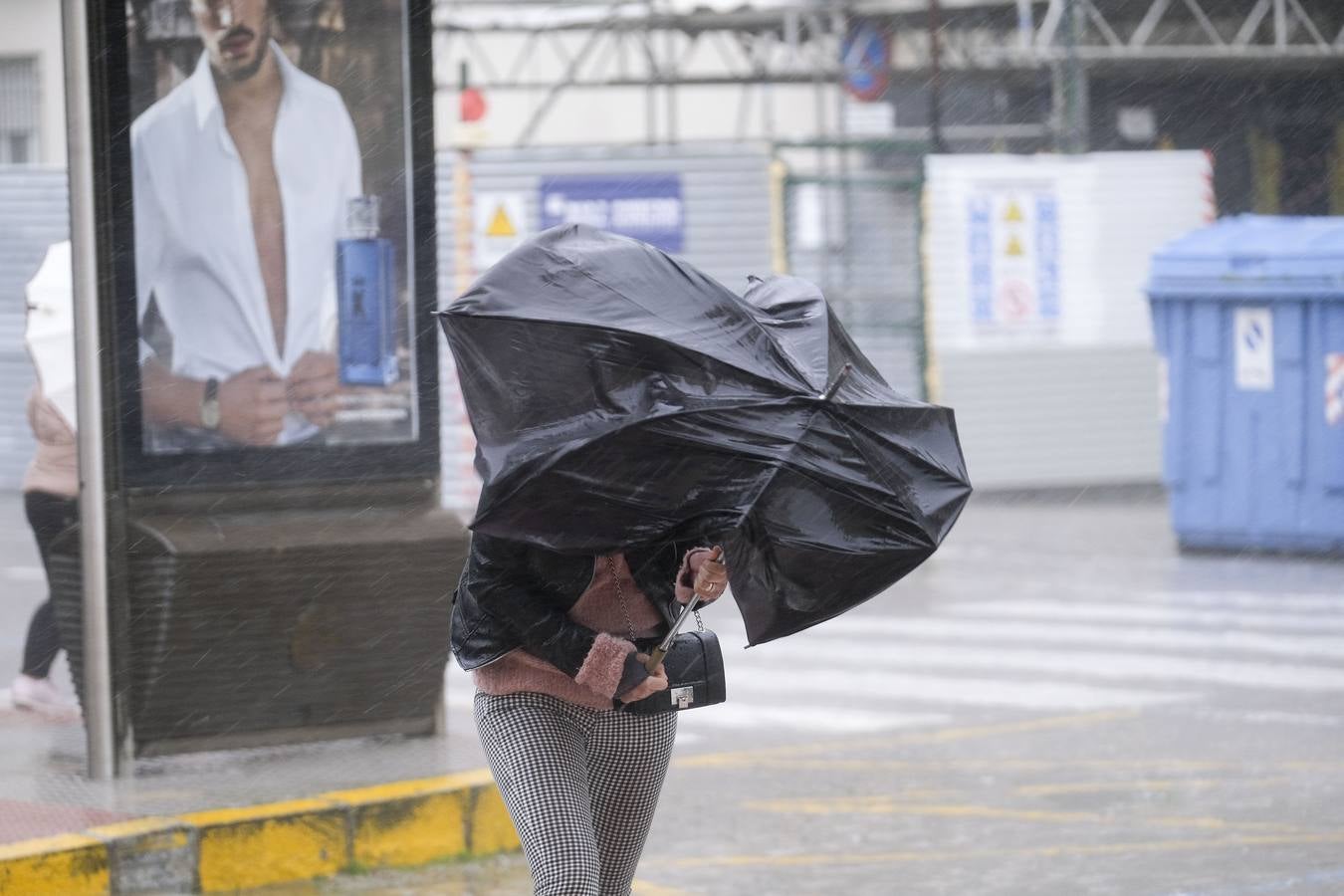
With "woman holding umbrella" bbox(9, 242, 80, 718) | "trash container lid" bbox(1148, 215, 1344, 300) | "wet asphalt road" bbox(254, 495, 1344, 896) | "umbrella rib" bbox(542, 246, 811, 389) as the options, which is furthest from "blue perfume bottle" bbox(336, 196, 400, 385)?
"trash container lid" bbox(1148, 215, 1344, 300)

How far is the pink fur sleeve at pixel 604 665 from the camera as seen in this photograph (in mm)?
3869

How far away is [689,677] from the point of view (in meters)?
4.15

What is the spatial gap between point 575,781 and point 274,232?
3474mm

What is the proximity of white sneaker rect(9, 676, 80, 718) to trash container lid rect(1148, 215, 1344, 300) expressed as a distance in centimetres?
858

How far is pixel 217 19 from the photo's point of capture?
22.5 feet

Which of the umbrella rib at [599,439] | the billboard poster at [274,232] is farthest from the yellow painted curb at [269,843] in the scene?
the umbrella rib at [599,439]

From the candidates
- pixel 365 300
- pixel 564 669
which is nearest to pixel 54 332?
pixel 365 300

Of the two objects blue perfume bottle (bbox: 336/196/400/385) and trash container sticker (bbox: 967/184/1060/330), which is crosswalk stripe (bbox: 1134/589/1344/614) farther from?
blue perfume bottle (bbox: 336/196/400/385)

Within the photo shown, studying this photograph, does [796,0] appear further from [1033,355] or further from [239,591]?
[239,591]

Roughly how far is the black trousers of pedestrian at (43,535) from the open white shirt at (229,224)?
1.32 metres

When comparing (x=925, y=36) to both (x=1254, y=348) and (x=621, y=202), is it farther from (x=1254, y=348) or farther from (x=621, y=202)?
(x=1254, y=348)

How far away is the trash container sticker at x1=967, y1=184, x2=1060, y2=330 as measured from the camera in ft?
57.3

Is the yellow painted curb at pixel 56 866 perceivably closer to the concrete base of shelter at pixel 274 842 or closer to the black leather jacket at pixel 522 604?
the concrete base of shelter at pixel 274 842

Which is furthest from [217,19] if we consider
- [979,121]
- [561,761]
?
[979,121]
